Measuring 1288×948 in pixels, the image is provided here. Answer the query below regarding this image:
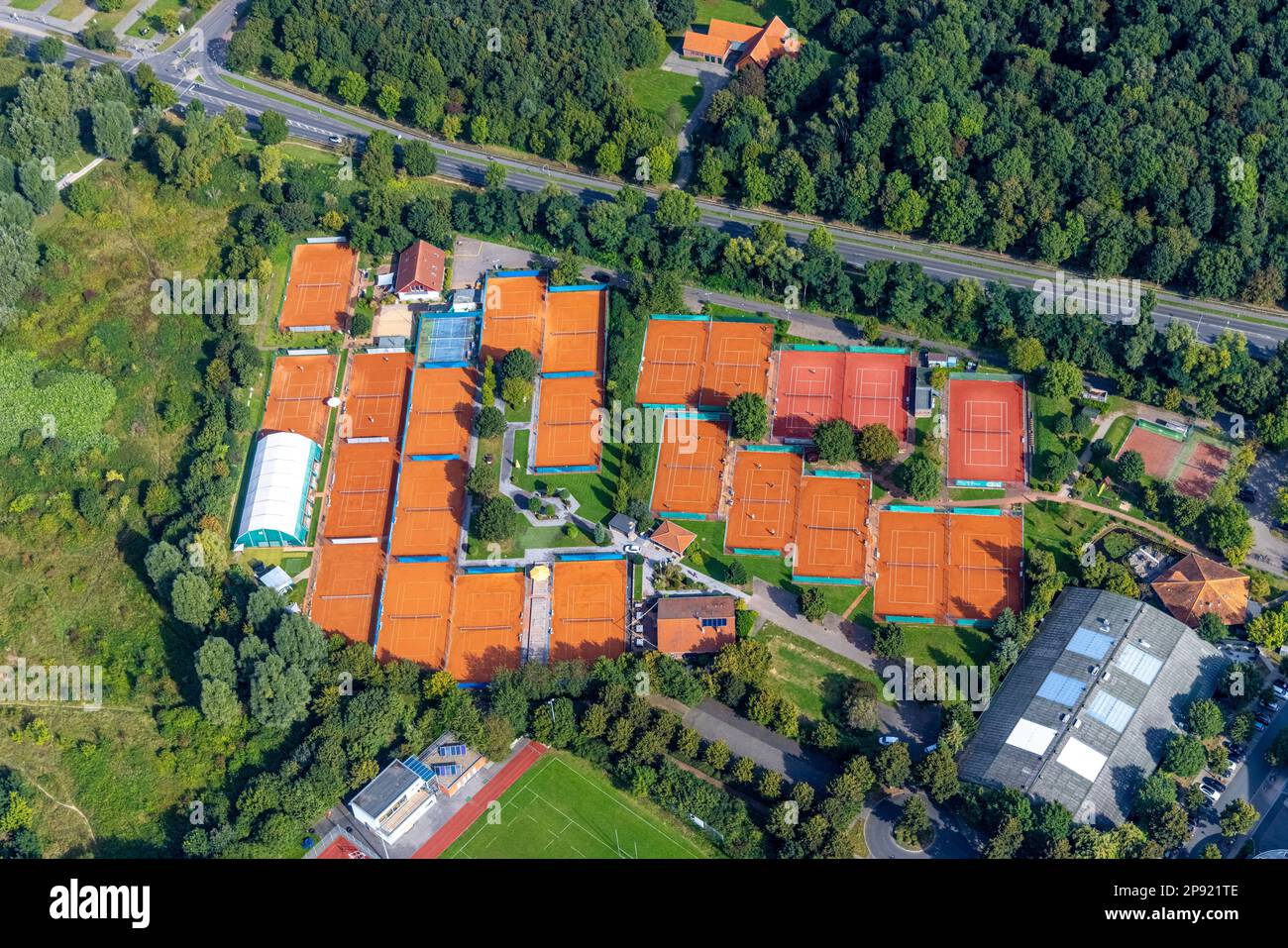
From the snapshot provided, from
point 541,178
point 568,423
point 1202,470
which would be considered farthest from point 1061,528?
point 541,178

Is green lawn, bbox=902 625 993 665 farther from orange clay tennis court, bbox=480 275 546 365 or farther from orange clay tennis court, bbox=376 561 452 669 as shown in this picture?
orange clay tennis court, bbox=480 275 546 365

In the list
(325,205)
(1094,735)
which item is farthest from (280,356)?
(1094,735)

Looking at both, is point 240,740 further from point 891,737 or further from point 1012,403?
point 1012,403

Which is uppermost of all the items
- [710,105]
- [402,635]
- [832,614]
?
[710,105]

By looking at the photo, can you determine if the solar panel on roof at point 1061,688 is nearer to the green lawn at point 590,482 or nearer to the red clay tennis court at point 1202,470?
the red clay tennis court at point 1202,470

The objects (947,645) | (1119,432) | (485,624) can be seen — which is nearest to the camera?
(947,645)

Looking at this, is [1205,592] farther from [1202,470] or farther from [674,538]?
[674,538]
